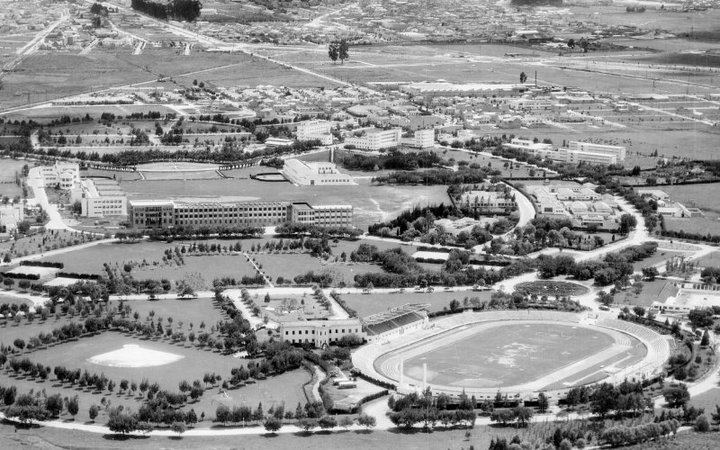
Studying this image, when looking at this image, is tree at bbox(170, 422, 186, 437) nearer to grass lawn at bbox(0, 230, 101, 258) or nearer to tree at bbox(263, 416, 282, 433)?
tree at bbox(263, 416, 282, 433)

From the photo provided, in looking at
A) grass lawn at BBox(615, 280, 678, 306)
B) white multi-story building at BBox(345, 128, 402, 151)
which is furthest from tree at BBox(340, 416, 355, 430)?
white multi-story building at BBox(345, 128, 402, 151)

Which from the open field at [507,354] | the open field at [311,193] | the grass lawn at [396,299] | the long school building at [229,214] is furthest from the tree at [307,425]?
the open field at [311,193]

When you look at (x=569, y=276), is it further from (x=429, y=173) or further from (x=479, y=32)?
(x=479, y=32)

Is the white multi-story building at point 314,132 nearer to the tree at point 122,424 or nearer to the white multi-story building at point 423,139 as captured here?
the white multi-story building at point 423,139

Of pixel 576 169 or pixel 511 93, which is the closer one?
pixel 576 169

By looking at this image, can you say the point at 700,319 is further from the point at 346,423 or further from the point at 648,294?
the point at 346,423

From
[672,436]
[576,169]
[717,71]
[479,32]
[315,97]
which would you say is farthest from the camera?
[479,32]

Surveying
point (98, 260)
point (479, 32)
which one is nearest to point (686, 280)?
point (98, 260)
